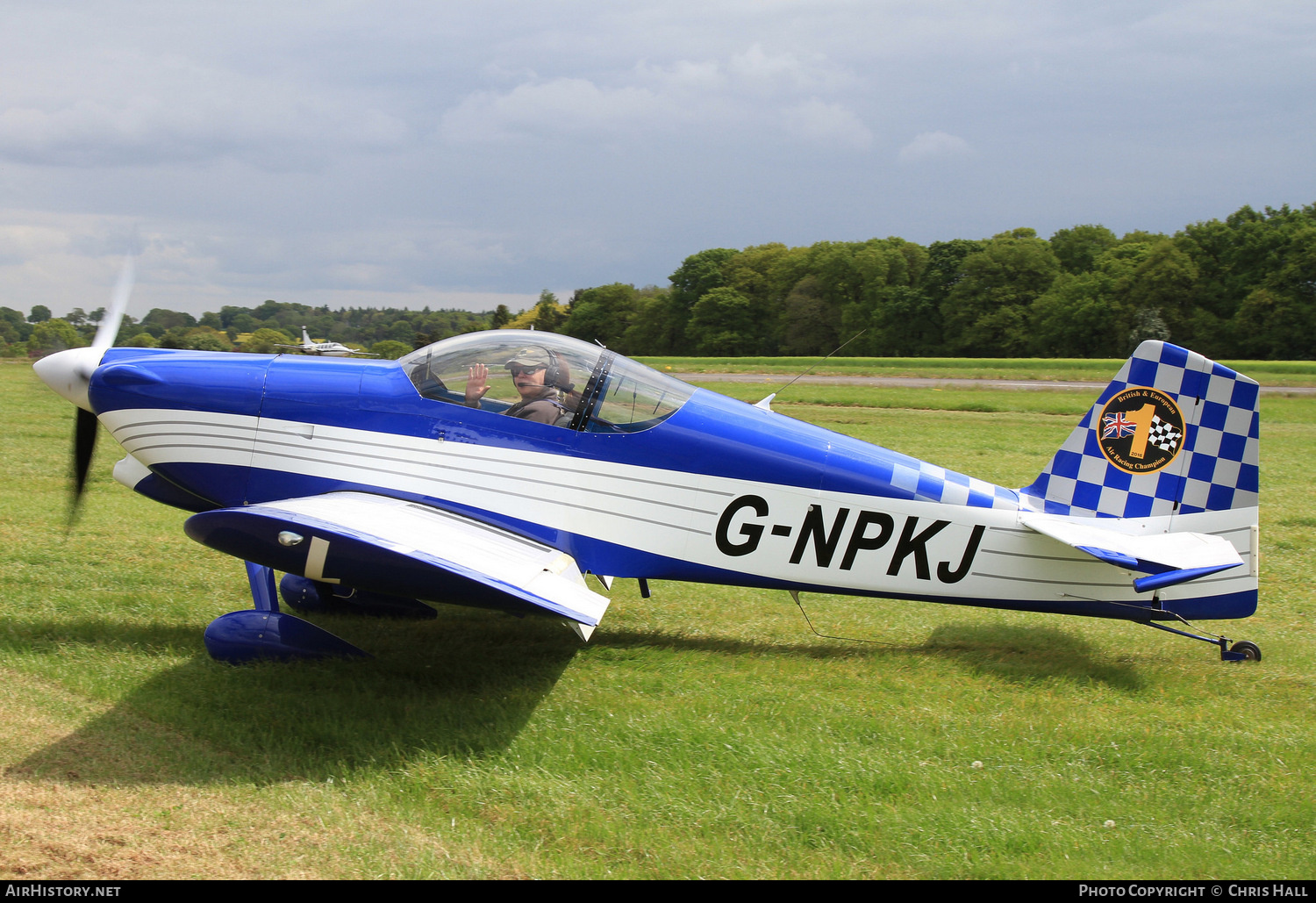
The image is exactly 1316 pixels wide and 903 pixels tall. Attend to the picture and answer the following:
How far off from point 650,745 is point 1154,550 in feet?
10.7

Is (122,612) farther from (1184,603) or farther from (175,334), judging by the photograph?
(1184,603)

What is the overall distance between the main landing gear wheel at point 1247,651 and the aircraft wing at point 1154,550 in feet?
2.49

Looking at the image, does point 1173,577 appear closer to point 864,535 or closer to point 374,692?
point 864,535

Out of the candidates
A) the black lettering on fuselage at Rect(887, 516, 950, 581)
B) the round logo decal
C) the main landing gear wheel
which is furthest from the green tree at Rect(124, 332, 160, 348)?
the main landing gear wheel

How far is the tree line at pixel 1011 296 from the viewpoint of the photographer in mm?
47156

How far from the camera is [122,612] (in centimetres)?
588

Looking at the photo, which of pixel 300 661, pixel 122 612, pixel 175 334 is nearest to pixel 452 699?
pixel 300 661

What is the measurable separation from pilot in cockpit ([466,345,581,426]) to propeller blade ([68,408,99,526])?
2977mm

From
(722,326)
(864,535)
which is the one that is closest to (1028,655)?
(864,535)

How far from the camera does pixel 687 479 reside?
17.3 ft

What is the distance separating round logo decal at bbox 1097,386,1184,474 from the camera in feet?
17.7

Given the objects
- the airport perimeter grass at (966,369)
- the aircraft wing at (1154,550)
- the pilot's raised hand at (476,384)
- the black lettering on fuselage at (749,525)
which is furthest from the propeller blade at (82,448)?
the airport perimeter grass at (966,369)

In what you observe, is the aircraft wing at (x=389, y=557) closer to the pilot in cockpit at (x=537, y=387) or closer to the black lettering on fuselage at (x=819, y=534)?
the pilot in cockpit at (x=537, y=387)

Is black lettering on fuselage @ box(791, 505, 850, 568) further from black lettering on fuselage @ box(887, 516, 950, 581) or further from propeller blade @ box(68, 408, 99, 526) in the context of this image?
propeller blade @ box(68, 408, 99, 526)
